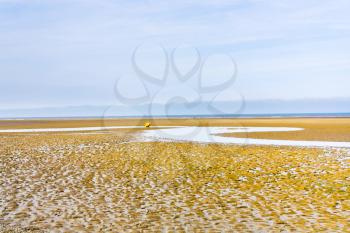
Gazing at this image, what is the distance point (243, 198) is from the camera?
13664 mm

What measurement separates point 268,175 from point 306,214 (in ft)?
21.8

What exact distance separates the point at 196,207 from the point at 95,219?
3.23m

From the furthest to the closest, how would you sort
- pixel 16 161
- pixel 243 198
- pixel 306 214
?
1. pixel 16 161
2. pixel 243 198
3. pixel 306 214

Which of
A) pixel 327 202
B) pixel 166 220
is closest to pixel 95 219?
pixel 166 220

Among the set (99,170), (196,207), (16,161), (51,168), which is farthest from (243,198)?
(16,161)

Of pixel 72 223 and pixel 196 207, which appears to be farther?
pixel 196 207

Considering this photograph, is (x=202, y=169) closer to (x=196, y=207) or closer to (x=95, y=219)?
(x=196, y=207)

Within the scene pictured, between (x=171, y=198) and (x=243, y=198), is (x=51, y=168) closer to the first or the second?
(x=171, y=198)

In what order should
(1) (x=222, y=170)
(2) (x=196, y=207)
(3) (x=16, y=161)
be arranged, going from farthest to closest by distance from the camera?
(3) (x=16, y=161)
(1) (x=222, y=170)
(2) (x=196, y=207)

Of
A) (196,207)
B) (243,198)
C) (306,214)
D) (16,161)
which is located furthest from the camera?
(16,161)

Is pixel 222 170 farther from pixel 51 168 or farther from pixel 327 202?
pixel 51 168

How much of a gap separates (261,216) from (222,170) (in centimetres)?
838

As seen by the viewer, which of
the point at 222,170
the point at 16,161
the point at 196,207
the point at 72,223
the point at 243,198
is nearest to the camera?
the point at 72,223

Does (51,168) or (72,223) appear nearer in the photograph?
(72,223)
